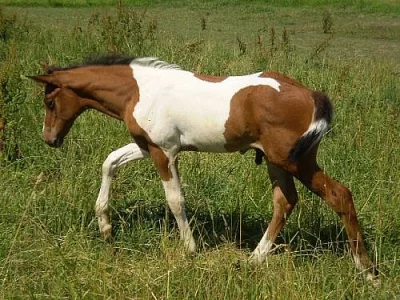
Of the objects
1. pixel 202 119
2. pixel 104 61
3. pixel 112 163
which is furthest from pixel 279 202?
pixel 104 61

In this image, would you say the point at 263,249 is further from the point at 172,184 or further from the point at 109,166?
the point at 109,166

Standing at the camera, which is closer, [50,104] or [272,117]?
[272,117]

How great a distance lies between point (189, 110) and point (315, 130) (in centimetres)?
86

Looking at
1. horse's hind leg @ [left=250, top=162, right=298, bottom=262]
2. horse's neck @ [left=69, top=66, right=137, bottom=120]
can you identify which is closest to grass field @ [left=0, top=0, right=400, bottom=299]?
horse's hind leg @ [left=250, top=162, right=298, bottom=262]

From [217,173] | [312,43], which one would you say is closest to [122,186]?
[217,173]

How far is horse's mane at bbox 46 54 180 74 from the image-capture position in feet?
15.6

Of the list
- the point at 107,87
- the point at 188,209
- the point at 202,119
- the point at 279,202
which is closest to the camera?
the point at 202,119

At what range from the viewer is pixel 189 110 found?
4367mm

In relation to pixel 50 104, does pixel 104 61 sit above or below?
above

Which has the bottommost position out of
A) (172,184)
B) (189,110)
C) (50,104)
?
(172,184)

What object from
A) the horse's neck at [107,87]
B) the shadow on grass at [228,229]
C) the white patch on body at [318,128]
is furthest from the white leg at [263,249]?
the horse's neck at [107,87]

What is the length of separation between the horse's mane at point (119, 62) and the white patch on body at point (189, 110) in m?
0.24

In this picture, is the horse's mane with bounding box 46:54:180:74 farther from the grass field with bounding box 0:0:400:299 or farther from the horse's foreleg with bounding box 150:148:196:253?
the grass field with bounding box 0:0:400:299

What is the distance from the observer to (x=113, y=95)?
4.72 meters
